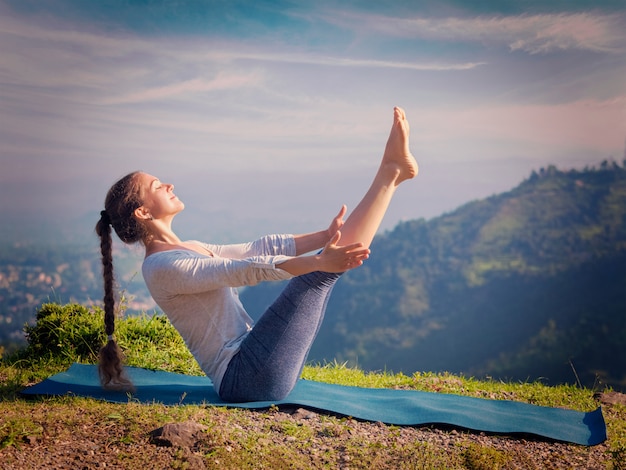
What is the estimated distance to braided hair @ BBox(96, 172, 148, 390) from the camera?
2.98 meters

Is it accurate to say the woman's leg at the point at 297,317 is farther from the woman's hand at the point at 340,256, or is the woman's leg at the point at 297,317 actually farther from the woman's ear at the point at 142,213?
the woman's ear at the point at 142,213

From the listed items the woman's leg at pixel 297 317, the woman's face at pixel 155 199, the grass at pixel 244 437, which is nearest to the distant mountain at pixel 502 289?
the grass at pixel 244 437

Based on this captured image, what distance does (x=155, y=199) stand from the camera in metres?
2.99

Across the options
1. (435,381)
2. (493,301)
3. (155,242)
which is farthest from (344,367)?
(493,301)

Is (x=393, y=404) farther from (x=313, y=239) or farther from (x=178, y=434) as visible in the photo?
(x=178, y=434)

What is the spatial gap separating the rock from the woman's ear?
958 millimetres

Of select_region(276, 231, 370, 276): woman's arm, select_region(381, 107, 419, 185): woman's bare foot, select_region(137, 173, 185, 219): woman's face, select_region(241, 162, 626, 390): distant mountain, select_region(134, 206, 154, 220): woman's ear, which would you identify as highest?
select_region(381, 107, 419, 185): woman's bare foot

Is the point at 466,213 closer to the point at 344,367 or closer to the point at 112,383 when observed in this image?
the point at 344,367

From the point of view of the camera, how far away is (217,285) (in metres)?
2.65

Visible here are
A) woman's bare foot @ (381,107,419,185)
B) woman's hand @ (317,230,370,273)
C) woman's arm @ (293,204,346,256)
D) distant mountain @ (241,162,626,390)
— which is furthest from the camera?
distant mountain @ (241,162,626,390)

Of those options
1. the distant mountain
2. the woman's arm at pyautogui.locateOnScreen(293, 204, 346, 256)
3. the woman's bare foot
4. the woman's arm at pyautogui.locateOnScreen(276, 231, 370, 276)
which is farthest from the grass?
the distant mountain

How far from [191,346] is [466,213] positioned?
81.1 ft

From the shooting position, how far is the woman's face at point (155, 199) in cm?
299

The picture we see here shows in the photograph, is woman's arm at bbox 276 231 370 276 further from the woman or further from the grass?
the grass
